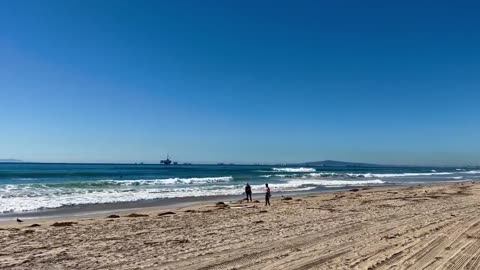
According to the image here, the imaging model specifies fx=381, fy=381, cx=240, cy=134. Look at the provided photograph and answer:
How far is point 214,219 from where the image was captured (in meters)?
14.0

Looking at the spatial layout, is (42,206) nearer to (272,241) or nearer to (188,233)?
(188,233)

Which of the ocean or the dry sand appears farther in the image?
the ocean

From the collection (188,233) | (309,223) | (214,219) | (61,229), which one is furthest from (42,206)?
(309,223)

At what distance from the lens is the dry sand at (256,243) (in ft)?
24.7

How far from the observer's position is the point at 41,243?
971 centimetres

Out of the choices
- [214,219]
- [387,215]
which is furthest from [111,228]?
[387,215]

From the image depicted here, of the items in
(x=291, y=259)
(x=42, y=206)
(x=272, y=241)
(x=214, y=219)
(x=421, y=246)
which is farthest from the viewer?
(x=42, y=206)

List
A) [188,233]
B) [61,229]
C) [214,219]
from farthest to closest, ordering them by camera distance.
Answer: [214,219] < [61,229] < [188,233]

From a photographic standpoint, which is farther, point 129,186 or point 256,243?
point 129,186

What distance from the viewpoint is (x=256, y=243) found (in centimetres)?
931

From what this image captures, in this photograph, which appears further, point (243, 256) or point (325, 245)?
point (325, 245)

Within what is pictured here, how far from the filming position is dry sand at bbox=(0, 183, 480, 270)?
752 centimetres

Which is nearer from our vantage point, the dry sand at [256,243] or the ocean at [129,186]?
the dry sand at [256,243]

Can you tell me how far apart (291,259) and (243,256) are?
1.02 meters
